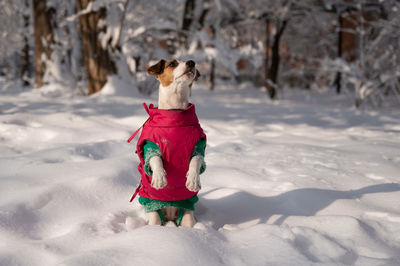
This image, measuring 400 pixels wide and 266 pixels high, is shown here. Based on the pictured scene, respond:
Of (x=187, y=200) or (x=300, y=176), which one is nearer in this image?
(x=187, y=200)

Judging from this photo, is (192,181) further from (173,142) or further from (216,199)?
(216,199)

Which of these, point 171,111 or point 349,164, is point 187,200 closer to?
point 171,111

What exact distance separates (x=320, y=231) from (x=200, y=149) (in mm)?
779

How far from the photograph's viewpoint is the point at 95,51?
659 centimetres

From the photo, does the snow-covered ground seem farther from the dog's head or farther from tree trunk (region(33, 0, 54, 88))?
tree trunk (region(33, 0, 54, 88))

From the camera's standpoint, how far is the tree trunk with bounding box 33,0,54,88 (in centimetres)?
825

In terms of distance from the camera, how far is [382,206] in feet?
6.97

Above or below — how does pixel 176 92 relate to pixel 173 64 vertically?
below

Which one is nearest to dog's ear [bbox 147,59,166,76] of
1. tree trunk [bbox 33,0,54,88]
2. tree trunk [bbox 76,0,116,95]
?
tree trunk [bbox 76,0,116,95]

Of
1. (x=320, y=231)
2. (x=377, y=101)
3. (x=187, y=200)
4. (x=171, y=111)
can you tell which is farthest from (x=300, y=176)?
(x=377, y=101)

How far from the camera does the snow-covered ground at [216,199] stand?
1.44 meters

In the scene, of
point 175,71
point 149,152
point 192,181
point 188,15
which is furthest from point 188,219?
point 188,15

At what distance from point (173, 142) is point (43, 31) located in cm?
814

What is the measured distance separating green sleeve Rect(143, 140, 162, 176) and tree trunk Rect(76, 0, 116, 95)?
525 cm
